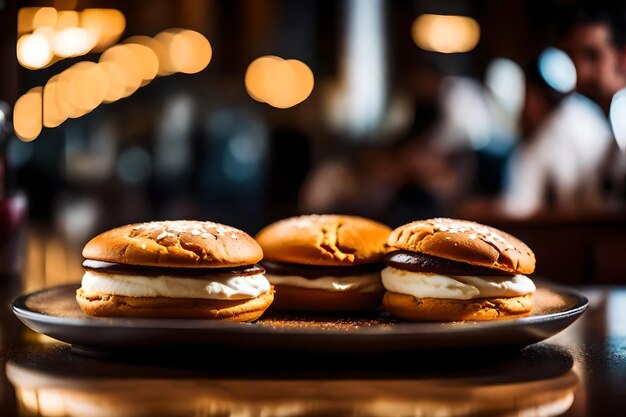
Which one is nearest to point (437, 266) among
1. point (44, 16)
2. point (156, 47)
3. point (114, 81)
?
point (44, 16)

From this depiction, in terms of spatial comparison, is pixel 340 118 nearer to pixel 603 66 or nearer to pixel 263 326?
pixel 603 66

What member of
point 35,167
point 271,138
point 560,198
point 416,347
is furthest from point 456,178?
point 35,167

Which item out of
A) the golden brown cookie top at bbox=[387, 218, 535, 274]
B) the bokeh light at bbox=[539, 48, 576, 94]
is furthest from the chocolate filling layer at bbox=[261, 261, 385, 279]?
the bokeh light at bbox=[539, 48, 576, 94]

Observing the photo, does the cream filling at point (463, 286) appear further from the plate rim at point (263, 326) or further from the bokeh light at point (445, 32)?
the bokeh light at point (445, 32)

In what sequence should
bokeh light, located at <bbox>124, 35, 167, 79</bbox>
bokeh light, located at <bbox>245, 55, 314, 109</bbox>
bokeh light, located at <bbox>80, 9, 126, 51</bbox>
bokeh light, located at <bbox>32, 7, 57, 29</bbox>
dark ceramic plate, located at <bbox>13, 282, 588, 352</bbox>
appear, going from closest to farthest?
dark ceramic plate, located at <bbox>13, 282, 588, 352</bbox> < bokeh light, located at <bbox>32, 7, 57, 29</bbox> < bokeh light, located at <bbox>80, 9, 126, 51</bbox> < bokeh light, located at <bbox>245, 55, 314, 109</bbox> < bokeh light, located at <bbox>124, 35, 167, 79</bbox>

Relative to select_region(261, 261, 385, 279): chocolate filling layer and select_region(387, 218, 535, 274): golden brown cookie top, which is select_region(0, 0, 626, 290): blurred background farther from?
select_region(387, 218, 535, 274): golden brown cookie top

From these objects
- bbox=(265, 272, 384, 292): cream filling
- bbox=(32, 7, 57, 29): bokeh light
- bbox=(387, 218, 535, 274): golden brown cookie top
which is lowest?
bbox=(265, 272, 384, 292): cream filling

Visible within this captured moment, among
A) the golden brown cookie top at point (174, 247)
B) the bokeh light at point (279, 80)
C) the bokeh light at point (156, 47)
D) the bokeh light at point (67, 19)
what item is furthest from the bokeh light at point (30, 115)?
the golden brown cookie top at point (174, 247)
